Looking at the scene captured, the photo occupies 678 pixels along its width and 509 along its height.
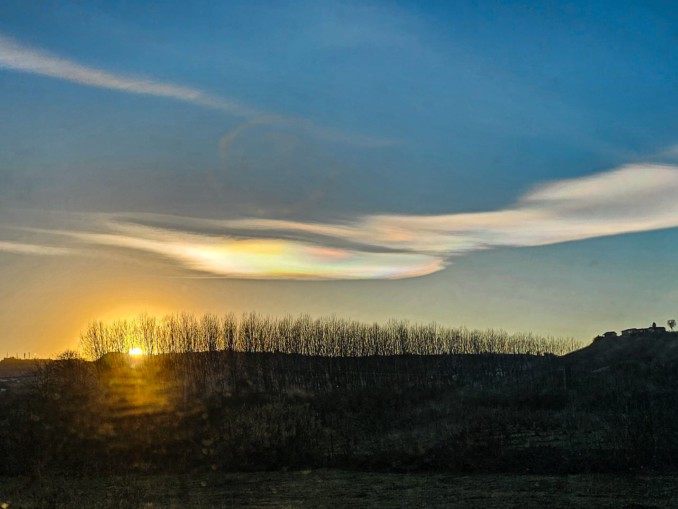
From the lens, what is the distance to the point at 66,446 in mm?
45406

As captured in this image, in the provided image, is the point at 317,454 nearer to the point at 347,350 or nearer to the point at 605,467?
the point at 605,467

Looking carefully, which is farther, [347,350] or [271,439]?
[347,350]

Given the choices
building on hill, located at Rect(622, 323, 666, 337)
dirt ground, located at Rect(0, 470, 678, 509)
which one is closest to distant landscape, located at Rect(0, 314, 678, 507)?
dirt ground, located at Rect(0, 470, 678, 509)

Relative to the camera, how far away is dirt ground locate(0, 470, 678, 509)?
26141 mm

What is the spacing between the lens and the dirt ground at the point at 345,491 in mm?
26141

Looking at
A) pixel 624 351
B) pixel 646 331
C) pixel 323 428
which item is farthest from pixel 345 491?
pixel 646 331

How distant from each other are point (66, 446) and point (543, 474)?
29.2 meters

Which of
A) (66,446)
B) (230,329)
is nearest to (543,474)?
(66,446)

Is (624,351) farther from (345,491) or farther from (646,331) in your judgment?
(345,491)

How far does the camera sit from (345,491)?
3023 centimetres

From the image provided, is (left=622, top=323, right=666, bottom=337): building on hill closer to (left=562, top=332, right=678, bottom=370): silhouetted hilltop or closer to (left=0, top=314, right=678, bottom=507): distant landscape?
(left=562, top=332, right=678, bottom=370): silhouetted hilltop

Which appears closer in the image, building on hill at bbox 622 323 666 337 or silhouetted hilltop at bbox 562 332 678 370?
silhouetted hilltop at bbox 562 332 678 370

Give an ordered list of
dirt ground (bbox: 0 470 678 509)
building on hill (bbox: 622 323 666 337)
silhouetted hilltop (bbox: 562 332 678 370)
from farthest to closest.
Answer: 1. building on hill (bbox: 622 323 666 337)
2. silhouetted hilltop (bbox: 562 332 678 370)
3. dirt ground (bbox: 0 470 678 509)

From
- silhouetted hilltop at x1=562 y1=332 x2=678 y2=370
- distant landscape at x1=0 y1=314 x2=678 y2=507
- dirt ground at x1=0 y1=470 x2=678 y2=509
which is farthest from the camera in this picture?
silhouetted hilltop at x1=562 y1=332 x2=678 y2=370
